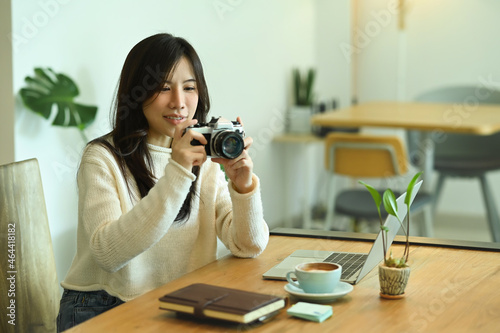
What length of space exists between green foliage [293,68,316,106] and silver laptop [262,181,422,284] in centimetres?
302

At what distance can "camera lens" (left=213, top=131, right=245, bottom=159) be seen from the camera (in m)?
1.43

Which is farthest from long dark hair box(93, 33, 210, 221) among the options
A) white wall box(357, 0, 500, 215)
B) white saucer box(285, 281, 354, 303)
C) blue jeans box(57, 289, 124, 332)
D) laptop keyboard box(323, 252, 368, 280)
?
white wall box(357, 0, 500, 215)

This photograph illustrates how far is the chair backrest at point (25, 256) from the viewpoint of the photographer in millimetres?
1455

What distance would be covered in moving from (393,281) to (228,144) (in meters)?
0.44

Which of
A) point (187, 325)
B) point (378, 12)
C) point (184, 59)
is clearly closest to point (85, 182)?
point (184, 59)

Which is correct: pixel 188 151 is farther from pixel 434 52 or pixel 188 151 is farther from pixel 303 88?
pixel 434 52

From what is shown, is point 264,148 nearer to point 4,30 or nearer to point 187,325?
point 4,30

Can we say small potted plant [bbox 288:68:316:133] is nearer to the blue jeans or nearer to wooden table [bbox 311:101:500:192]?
wooden table [bbox 311:101:500:192]

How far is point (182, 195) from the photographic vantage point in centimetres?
144

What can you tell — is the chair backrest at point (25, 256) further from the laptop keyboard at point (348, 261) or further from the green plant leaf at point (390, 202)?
the green plant leaf at point (390, 202)

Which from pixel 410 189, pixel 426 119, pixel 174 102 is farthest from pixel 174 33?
pixel 410 189

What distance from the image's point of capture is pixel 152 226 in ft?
4.72

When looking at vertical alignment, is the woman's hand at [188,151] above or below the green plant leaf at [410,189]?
above

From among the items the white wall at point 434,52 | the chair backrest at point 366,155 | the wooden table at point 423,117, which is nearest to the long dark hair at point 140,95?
the chair backrest at point 366,155
